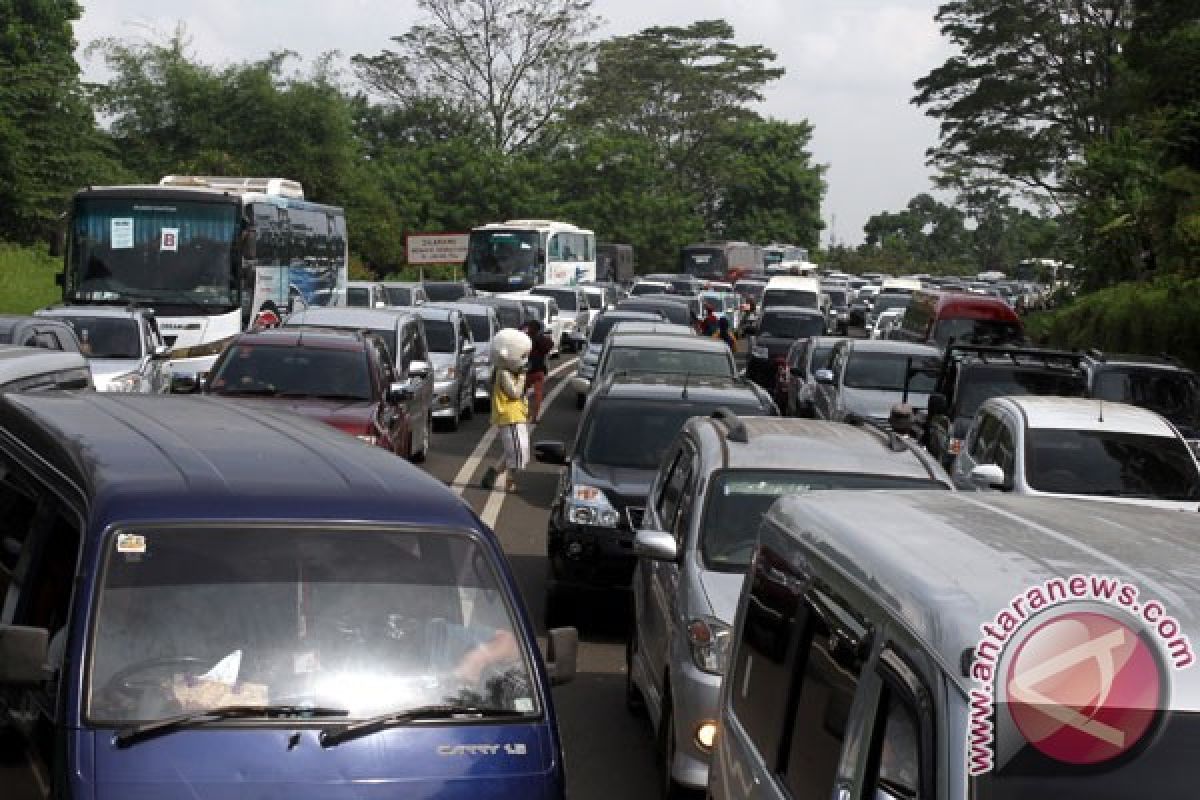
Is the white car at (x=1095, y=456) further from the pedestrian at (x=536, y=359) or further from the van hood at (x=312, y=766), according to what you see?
the pedestrian at (x=536, y=359)

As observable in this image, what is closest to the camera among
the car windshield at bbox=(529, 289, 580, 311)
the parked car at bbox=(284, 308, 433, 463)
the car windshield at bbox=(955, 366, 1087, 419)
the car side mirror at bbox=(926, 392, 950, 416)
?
the car side mirror at bbox=(926, 392, 950, 416)

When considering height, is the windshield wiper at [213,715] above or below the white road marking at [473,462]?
above

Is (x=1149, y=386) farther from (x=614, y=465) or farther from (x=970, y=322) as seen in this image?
(x=970, y=322)

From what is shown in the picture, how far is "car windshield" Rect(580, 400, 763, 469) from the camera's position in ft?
43.4

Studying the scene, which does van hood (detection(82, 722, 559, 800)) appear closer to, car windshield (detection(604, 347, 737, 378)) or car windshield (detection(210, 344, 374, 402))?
car windshield (detection(210, 344, 374, 402))

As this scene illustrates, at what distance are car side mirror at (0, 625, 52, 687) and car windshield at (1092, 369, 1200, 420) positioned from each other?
1576 centimetres

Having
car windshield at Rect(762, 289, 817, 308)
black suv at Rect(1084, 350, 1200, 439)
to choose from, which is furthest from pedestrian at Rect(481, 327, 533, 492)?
car windshield at Rect(762, 289, 817, 308)

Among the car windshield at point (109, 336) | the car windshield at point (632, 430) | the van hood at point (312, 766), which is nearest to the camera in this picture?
the van hood at point (312, 766)

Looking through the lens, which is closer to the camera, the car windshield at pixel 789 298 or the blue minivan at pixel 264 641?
the blue minivan at pixel 264 641

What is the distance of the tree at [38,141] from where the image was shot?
44.9 m

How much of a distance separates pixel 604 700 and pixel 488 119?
69.9 meters

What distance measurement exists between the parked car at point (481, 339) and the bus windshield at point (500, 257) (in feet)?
68.3

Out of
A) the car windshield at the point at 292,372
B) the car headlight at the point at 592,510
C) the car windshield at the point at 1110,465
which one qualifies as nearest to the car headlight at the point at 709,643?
the car headlight at the point at 592,510

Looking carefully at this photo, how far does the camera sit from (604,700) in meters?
10.5
